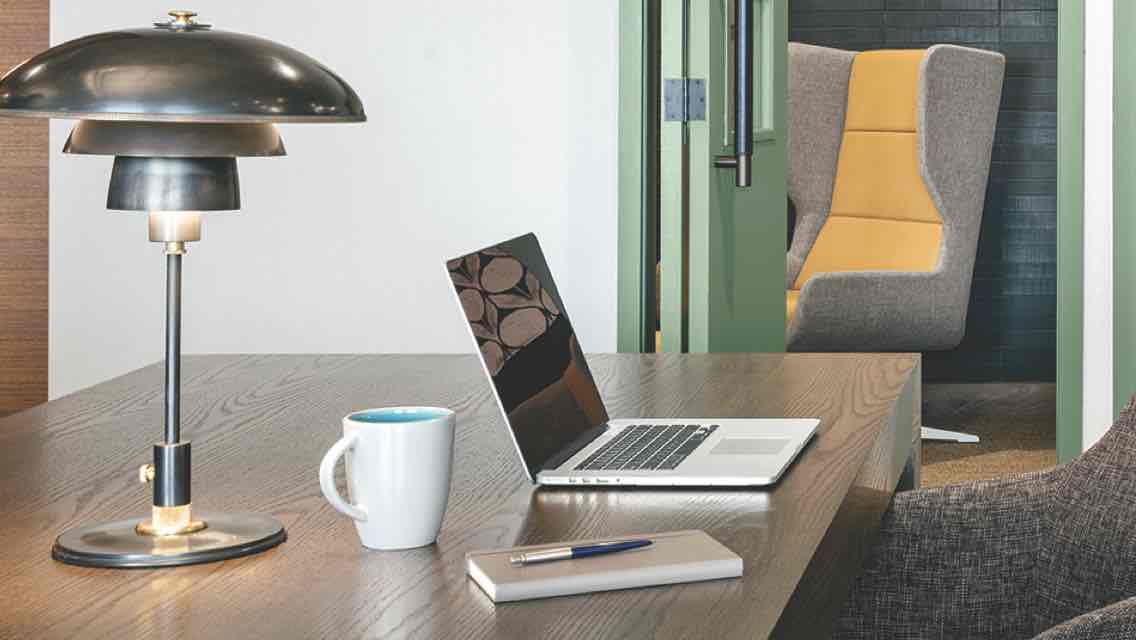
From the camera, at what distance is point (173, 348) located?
3.76 feet

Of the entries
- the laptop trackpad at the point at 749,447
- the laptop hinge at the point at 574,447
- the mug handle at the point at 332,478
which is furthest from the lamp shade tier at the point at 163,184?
the laptop trackpad at the point at 749,447

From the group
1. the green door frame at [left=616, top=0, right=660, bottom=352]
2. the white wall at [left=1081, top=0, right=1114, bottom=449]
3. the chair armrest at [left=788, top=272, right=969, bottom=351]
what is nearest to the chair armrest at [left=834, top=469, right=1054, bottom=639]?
→ the green door frame at [left=616, top=0, right=660, bottom=352]

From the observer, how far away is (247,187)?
139 inches

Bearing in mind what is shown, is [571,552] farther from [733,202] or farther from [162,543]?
[733,202]

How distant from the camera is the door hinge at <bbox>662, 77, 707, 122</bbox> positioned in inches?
125

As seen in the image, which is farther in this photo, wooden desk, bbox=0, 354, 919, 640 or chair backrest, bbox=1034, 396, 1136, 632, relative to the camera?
chair backrest, bbox=1034, 396, 1136, 632

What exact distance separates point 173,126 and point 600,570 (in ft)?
1.38

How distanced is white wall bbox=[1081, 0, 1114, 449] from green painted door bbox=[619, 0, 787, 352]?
2.27 feet

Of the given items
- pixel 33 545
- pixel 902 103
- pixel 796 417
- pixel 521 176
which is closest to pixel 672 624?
pixel 33 545

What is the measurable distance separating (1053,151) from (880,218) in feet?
2.30

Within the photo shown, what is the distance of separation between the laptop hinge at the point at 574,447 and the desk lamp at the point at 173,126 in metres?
0.28

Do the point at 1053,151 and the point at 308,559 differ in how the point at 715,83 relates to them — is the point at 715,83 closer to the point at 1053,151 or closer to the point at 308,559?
the point at 308,559

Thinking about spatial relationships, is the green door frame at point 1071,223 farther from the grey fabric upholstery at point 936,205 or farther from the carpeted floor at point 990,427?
the grey fabric upholstery at point 936,205

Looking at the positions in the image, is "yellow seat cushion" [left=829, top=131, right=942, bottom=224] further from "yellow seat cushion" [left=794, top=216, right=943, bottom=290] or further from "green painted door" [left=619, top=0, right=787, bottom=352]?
"green painted door" [left=619, top=0, right=787, bottom=352]
